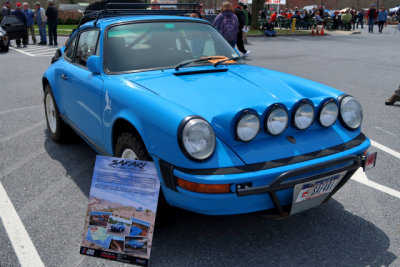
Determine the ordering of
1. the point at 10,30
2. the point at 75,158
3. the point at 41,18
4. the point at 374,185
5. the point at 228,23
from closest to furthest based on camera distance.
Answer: the point at 374,185
the point at 75,158
the point at 228,23
the point at 10,30
the point at 41,18

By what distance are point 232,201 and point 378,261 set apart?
3.62ft

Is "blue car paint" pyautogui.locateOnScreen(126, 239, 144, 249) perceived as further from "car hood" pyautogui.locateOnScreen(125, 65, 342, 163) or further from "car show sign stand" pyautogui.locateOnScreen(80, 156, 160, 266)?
"car hood" pyautogui.locateOnScreen(125, 65, 342, 163)

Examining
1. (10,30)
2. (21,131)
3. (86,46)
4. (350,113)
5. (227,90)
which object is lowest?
(21,131)

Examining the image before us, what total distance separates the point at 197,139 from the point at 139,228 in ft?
2.31

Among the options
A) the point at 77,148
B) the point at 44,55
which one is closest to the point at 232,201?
the point at 77,148

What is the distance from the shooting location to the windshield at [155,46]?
3.39m

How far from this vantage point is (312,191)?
2.56 meters

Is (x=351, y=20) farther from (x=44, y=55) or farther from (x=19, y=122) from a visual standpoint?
(x=19, y=122)

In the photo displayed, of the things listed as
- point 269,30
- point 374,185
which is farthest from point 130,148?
point 269,30

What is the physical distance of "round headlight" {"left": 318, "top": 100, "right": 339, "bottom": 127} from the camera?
109 inches

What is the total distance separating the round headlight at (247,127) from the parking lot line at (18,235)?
1586mm

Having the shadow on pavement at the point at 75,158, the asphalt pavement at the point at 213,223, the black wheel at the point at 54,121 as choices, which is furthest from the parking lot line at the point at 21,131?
the black wheel at the point at 54,121

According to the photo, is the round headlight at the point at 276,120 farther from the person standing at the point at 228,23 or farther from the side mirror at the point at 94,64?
the person standing at the point at 228,23

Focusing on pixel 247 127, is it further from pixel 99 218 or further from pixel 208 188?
pixel 99 218
